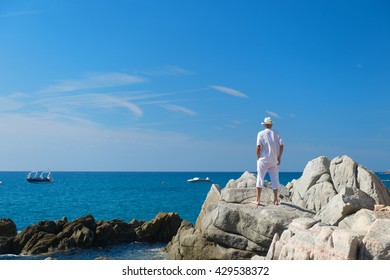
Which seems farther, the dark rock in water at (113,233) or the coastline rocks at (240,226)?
the dark rock in water at (113,233)

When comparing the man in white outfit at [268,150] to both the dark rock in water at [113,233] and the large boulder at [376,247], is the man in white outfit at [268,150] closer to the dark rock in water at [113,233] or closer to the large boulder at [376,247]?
the large boulder at [376,247]

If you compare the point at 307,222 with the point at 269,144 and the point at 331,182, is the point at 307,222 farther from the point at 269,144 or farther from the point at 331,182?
the point at 331,182

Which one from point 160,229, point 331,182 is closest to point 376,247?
point 331,182

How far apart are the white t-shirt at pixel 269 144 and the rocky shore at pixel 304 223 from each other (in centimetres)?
160

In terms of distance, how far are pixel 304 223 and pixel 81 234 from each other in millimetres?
16993

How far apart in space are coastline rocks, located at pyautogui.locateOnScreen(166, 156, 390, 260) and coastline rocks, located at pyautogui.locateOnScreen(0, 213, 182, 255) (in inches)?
321

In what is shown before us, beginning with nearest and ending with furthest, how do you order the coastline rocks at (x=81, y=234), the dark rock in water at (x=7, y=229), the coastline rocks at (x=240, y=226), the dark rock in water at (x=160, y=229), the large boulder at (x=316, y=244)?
1. the large boulder at (x=316, y=244)
2. the coastline rocks at (x=240, y=226)
3. the coastline rocks at (x=81, y=234)
4. the dark rock in water at (x=160, y=229)
5. the dark rock in water at (x=7, y=229)

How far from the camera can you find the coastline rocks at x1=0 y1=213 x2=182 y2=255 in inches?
954

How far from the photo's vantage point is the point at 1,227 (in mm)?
29312

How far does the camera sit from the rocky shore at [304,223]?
31.2 feet

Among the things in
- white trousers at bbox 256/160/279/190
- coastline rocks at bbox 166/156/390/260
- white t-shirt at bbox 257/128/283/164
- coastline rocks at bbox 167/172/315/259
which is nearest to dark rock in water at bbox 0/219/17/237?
coastline rocks at bbox 166/156/390/260

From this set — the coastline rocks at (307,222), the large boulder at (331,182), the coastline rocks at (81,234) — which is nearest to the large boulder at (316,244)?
the coastline rocks at (307,222)

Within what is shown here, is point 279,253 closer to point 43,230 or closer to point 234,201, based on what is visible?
point 234,201
